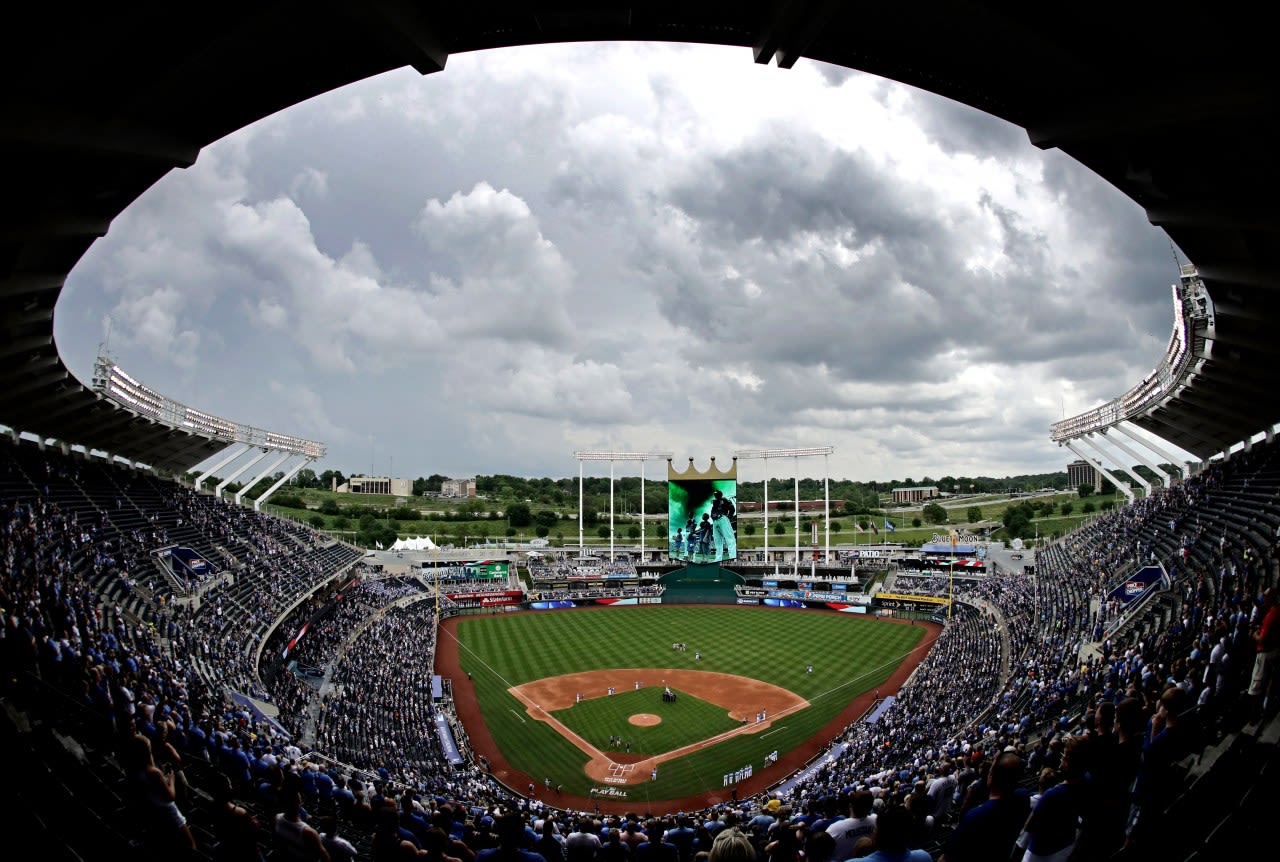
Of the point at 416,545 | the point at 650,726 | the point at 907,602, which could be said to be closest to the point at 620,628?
the point at 650,726

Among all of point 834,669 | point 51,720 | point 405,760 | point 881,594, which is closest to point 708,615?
point 881,594

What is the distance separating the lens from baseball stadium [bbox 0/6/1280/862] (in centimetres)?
608

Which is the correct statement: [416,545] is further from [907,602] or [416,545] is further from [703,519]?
[907,602]

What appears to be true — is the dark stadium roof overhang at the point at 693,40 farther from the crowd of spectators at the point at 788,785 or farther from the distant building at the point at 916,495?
the distant building at the point at 916,495

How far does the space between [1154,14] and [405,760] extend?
89.7ft

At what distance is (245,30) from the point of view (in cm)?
760

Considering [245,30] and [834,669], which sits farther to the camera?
[834,669]

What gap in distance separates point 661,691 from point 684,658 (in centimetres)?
736

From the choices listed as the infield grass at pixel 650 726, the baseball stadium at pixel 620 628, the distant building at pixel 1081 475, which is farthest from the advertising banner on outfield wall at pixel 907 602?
the distant building at pixel 1081 475

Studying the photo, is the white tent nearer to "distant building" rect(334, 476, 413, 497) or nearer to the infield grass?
the infield grass

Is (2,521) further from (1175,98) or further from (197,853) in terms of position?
Answer: (1175,98)

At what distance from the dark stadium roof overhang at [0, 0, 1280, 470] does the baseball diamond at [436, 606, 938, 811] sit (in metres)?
23.0

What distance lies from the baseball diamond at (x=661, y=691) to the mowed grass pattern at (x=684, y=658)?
0.31 feet

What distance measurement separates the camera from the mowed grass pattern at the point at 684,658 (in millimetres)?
27922
